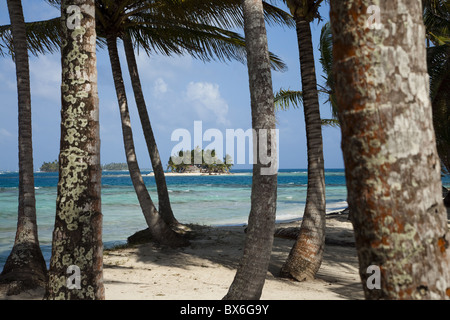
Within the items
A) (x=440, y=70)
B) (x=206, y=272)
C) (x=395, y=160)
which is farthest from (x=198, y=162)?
(x=395, y=160)

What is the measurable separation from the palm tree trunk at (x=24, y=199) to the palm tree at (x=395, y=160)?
5.64m

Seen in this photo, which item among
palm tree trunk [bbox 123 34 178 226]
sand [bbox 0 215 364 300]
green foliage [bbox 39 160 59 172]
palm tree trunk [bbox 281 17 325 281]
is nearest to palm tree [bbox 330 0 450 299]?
sand [bbox 0 215 364 300]

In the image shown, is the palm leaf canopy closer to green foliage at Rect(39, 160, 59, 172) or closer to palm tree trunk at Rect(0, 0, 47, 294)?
palm tree trunk at Rect(0, 0, 47, 294)

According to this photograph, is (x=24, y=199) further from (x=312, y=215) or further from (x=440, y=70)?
(x=440, y=70)

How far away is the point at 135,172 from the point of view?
30.0 feet

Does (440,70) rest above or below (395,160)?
above

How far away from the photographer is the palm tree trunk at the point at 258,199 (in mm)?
4539

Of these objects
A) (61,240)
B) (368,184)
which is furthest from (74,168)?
(368,184)

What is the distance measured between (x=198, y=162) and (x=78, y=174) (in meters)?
105

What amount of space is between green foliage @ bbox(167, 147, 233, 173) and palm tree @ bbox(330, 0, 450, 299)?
90.8 meters

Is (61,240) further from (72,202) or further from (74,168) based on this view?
(74,168)
